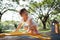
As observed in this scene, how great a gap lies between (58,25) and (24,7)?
2.02 feet

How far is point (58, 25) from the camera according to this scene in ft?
9.41

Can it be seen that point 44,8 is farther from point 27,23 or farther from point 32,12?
point 27,23

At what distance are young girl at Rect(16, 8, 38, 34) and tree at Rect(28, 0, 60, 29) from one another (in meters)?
0.12

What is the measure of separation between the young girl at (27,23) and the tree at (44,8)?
0.12 m

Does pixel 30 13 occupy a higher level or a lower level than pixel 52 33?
higher

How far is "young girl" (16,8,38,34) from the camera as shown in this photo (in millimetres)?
2846

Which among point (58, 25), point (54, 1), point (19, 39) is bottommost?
point (19, 39)

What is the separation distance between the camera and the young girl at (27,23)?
2.85 metres

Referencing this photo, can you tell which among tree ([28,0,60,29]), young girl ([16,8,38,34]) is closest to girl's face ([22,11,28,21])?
young girl ([16,8,38,34])

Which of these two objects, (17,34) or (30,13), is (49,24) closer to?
(30,13)

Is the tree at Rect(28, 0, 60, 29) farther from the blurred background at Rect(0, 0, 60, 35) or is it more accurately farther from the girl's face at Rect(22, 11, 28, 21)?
the girl's face at Rect(22, 11, 28, 21)

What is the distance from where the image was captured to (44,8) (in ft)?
9.52

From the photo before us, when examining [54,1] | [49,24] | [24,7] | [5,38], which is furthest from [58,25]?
[5,38]

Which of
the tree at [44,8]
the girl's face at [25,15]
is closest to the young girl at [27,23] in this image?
the girl's face at [25,15]
